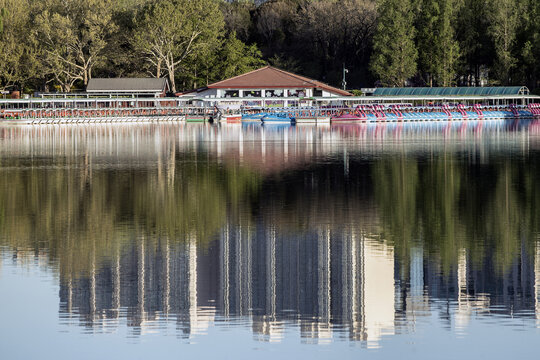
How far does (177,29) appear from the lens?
114 metres

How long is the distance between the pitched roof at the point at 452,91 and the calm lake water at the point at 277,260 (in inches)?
2464

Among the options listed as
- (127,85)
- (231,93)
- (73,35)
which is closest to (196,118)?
(231,93)

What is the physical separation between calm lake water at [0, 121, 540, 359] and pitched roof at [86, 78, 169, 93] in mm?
72282

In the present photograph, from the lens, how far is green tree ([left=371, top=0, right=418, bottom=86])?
10581cm

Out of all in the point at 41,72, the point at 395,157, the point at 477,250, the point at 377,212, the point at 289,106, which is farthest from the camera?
the point at 41,72

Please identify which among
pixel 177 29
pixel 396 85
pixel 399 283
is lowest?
pixel 399 283

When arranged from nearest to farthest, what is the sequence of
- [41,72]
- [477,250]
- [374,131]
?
[477,250] < [374,131] < [41,72]

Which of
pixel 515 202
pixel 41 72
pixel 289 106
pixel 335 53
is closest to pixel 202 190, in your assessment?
pixel 515 202

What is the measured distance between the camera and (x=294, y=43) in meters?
137

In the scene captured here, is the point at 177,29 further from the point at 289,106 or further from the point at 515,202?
the point at 515,202

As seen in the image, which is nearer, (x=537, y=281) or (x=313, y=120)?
(x=537, y=281)

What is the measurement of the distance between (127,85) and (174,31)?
9584 millimetres

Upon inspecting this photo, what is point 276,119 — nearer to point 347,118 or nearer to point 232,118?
point 232,118

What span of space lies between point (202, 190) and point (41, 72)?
90509 millimetres
